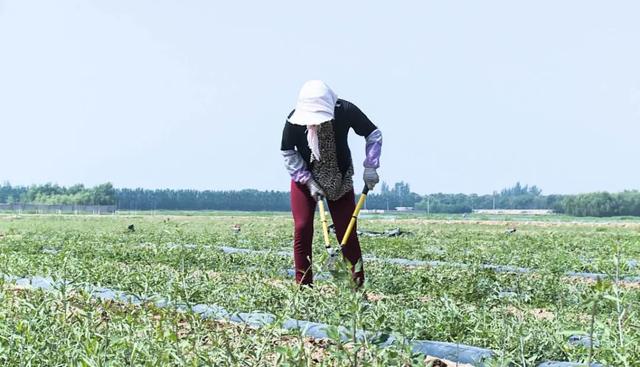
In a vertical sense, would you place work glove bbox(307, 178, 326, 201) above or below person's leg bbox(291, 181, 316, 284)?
above

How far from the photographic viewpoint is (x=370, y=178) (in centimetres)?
531

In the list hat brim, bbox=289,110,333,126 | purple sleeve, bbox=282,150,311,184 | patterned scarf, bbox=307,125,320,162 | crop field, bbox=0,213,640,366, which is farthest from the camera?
purple sleeve, bbox=282,150,311,184

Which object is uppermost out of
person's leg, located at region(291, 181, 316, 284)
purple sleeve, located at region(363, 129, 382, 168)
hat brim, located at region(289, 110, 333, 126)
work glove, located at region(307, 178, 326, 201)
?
hat brim, located at region(289, 110, 333, 126)

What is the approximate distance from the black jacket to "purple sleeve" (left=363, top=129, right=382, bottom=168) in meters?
0.05

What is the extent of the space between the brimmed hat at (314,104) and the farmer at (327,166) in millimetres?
61

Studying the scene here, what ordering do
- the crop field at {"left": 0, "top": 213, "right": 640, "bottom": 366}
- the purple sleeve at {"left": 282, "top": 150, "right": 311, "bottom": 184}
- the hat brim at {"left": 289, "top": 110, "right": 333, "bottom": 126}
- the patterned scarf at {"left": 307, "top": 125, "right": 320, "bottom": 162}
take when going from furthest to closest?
the purple sleeve at {"left": 282, "top": 150, "right": 311, "bottom": 184} < the patterned scarf at {"left": 307, "top": 125, "right": 320, "bottom": 162} < the hat brim at {"left": 289, "top": 110, "right": 333, "bottom": 126} < the crop field at {"left": 0, "top": 213, "right": 640, "bottom": 366}

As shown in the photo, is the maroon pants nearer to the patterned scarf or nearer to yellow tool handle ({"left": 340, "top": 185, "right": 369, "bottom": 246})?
yellow tool handle ({"left": 340, "top": 185, "right": 369, "bottom": 246})

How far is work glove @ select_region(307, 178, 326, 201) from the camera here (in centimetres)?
525

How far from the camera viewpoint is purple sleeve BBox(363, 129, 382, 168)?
5.32 meters

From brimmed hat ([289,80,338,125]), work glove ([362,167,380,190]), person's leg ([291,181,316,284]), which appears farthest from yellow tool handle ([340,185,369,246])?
brimmed hat ([289,80,338,125])

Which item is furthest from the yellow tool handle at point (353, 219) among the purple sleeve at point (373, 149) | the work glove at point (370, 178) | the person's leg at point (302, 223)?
the person's leg at point (302, 223)

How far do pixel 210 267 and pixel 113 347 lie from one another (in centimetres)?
518

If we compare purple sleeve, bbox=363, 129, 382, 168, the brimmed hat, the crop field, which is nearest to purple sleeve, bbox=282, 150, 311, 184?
the brimmed hat

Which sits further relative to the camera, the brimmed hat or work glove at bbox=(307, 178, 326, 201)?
work glove at bbox=(307, 178, 326, 201)
